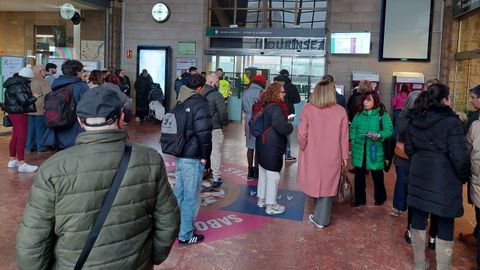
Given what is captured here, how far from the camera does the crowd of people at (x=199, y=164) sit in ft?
5.78

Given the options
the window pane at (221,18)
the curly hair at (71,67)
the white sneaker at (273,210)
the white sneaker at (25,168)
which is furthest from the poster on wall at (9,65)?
the white sneaker at (273,210)

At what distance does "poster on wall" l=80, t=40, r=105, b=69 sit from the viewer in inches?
530

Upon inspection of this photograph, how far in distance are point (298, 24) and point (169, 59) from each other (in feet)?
12.4

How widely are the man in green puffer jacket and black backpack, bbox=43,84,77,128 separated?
12.0 feet

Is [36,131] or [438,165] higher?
[438,165]

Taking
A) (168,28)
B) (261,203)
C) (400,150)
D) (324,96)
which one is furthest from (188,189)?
(168,28)

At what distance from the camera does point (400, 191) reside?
478 centimetres

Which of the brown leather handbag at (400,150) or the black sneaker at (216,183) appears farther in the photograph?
A: the black sneaker at (216,183)

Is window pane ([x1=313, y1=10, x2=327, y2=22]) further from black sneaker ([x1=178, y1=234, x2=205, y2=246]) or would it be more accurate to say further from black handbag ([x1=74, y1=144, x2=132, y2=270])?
black handbag ([x1=74, y1=144, x2=132, y2=270])

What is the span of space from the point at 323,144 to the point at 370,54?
842cm

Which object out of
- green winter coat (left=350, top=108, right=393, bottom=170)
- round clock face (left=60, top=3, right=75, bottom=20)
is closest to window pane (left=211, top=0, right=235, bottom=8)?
round clock face (left=60, top=3, right=75, bottom=20)

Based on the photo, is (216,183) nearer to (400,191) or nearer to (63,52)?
(400,191)

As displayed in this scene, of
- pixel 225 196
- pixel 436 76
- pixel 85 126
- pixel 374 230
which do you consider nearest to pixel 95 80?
pixel 225 196

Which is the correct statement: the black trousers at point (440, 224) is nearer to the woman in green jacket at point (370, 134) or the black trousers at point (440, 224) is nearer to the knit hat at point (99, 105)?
the woman in green jacket at point (370, 134)
